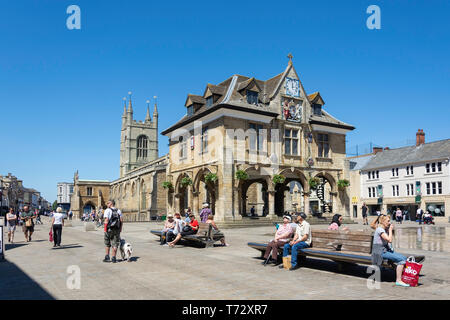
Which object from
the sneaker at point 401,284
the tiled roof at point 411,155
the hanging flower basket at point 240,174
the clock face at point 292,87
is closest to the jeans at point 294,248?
the sneaker at point 401,284

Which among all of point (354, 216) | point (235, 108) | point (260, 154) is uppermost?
point (235, 108)

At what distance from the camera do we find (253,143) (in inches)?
1115

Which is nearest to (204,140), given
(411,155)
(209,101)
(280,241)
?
(209,101)

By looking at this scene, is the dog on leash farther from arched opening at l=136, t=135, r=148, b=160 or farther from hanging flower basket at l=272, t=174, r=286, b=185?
arched opening at l=136, t=135, r=148, b=160

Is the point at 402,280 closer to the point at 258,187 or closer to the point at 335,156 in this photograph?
the point at 335,156

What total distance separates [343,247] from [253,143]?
63.2 feet

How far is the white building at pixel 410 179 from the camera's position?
45469 millimetres

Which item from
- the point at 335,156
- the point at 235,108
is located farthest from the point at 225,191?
the point at 335,156

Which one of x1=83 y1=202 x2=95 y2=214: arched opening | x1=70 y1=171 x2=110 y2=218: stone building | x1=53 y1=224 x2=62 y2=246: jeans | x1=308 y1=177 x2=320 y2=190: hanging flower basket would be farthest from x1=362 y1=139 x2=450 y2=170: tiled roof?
x1=83 y1=202 x2=95 y2=214: arched opening

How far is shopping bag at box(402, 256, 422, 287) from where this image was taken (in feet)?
23.6

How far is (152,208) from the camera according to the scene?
154 ft

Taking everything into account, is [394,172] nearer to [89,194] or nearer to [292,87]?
[292,87]
